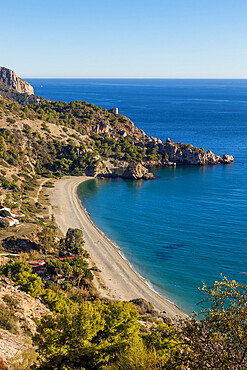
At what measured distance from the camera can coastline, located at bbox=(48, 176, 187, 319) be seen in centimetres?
3990

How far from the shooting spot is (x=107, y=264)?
158ft

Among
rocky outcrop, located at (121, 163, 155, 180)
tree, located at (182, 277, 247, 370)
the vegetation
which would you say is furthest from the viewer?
rocky outcrop, located at (121, 163, 155, 180)

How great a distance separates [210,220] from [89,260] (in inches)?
1135

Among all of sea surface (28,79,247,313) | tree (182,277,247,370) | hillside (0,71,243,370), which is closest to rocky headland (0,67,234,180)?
hillside (0,71,243,370)

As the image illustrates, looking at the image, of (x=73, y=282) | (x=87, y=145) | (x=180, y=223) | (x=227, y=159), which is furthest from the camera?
(x=227, y=159)

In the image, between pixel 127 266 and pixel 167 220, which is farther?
pixel 167 220

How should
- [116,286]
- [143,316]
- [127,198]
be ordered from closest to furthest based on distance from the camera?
1. [143,316]
2. [116,286]
3. [127,198]

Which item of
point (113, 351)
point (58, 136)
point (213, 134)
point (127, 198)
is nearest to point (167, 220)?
point (127, 198)

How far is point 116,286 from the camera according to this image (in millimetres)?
42406

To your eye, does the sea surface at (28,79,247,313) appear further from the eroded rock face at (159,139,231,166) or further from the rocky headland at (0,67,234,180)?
the rocky headland at (0,67,234,180)

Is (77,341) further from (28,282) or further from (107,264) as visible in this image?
(107,264)

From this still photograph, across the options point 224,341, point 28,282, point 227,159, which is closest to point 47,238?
point 28,282

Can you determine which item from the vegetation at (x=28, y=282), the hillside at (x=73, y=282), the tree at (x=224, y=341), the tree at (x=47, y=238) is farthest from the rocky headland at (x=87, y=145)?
the tree at (x=224, y=341)

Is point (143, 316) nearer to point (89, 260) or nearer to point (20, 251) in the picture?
point (89, 260)
